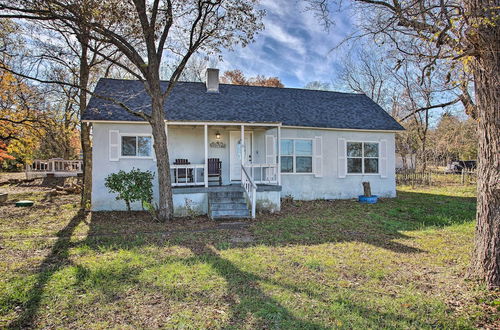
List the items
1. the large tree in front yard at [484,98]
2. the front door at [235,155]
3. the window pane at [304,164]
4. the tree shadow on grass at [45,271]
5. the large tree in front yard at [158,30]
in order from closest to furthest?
Answer: the tree shadow on grass at [45,271]
the large tree in front yard at [484,98]
the large tree in front yard at [158,30]
the front door at [235,155]
the window pane at [304,164]

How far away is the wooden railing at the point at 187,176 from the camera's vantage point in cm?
997

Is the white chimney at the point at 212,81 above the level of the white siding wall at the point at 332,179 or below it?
above

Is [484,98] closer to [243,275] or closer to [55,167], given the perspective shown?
[243,275]

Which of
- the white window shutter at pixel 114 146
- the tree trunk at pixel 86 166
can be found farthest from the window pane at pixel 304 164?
the tree trunk at pixel 86 166

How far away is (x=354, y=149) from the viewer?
13.1 metres

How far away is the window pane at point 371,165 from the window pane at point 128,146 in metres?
9.32

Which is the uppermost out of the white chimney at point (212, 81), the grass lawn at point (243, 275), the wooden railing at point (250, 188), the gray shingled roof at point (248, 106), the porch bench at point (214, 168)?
the white chimney at point (212, 81)

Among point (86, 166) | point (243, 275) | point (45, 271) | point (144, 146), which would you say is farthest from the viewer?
point (86, 166)

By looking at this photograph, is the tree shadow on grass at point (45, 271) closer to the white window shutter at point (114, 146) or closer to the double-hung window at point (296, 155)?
the white window shutter at point (114, 146)

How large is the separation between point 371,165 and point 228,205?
7078 mm

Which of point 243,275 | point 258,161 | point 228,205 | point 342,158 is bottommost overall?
point 243,275

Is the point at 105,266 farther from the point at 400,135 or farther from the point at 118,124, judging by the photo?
the point at 400,135

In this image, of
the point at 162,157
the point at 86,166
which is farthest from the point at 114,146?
the point at 162,157

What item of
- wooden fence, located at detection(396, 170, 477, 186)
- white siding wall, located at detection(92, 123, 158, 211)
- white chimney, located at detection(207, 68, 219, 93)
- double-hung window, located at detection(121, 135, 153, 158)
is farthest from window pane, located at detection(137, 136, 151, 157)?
wooden fence, located at detection(396, 170, 477, 186)
